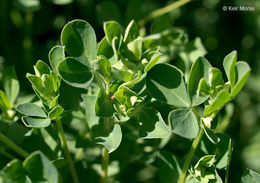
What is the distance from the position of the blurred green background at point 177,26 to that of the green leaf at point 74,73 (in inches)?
28.7

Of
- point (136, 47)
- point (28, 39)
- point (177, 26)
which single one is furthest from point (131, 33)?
point (177, 26)

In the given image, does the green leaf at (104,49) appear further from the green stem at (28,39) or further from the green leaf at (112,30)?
the green stem at (28,39)

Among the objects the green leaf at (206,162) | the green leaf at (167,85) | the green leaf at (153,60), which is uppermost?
the green leaf at (153,60)

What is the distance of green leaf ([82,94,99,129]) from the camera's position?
1326 mm

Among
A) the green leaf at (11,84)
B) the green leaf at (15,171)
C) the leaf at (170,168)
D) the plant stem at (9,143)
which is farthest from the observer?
the green leaf at (11,84)

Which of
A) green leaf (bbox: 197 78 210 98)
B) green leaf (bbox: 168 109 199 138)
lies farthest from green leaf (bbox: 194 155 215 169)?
green leaf (bbox: 197 78 210 98)

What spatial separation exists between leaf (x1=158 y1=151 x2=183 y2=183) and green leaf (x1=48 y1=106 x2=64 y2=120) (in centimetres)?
44

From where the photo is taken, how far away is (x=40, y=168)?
1.08 meters

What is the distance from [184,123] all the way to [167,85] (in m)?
0.15

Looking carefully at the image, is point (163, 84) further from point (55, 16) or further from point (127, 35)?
Answer: point (55, 16)

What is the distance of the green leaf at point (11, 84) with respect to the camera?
5.10 feet

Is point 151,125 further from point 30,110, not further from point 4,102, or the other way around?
point 4,102

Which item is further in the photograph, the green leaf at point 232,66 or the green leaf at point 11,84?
the green leaf at point 11,84

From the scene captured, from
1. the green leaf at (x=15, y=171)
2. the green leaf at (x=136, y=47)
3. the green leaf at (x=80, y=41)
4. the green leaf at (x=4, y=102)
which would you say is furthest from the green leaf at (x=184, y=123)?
the green leaf at (x=4, y=102)
